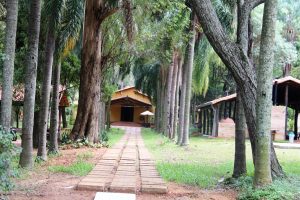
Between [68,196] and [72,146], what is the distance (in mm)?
10335

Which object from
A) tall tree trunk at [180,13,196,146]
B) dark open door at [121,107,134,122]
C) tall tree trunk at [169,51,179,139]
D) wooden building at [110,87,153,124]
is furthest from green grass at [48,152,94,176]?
dark open door at [121,107,134,122]

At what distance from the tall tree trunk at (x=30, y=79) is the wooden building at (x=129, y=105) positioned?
41879mm

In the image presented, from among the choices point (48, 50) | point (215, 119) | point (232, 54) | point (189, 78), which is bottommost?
point (215, 119)

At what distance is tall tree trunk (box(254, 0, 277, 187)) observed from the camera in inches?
308

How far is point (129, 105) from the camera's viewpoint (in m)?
56.9

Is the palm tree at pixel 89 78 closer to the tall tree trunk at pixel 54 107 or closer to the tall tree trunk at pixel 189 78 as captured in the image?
the tall tree trunk at pixel 54 107

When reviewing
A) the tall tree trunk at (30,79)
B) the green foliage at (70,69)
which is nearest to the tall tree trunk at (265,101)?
the tall tree trunk at (30,79)

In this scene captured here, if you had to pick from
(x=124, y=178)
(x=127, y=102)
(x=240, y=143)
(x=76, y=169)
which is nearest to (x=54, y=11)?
(x=76, y=169)

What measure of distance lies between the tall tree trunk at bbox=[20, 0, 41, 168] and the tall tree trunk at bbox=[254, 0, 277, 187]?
584 cm

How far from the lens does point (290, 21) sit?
1868 inches

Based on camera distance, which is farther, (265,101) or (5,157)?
(265,101)

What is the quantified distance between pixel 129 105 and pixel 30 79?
4590cm

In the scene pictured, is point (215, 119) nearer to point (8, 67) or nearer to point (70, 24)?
point (70, 24)

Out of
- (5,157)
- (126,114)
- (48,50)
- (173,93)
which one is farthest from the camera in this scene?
(126,114)
